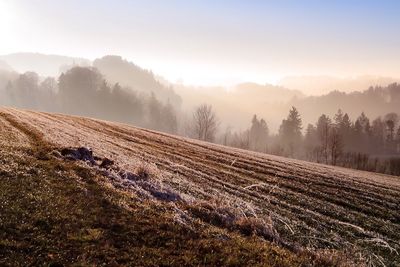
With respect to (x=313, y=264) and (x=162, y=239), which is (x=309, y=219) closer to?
(x=313, y=264)

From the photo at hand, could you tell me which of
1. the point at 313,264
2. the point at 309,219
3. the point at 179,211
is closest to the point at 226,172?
the point at 309,219

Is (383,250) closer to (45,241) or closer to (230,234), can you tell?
(230,234)

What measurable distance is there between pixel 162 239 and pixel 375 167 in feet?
416

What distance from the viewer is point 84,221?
1589 cm

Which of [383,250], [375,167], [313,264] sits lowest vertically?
[375,167]

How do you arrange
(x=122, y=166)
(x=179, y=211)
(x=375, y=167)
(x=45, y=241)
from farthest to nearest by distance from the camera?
(x=375, y=167), (x=122, y=166), (x=179, y=211), (x=45, y=241)

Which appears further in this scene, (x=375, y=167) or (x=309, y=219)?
(x=375, y=167)

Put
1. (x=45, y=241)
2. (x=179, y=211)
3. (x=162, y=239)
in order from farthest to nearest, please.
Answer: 1. (x=179, y=211)
2. (x=162, y=239)
3. (x=45, y=241)

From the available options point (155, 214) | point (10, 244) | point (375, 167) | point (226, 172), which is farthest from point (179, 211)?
point (375, 167)

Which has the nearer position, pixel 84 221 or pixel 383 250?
pixel 84 221

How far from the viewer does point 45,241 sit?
1398 cm

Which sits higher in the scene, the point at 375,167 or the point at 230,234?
the point at 230,234

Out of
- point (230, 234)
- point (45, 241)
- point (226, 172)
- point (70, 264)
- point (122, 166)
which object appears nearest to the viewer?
point (70, 264)

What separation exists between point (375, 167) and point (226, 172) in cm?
10363
